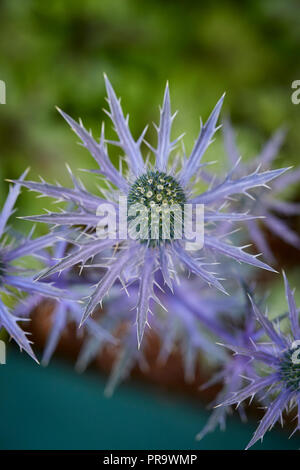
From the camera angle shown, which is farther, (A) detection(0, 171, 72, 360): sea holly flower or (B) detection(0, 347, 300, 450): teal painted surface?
(B) detection(0, 347, 300, 450): teal painted surface

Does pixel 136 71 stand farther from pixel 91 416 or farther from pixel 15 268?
pixel 91 416

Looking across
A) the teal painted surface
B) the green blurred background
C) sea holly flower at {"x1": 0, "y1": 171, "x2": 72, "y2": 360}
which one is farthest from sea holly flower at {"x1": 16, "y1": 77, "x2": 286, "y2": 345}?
the teal painted surface

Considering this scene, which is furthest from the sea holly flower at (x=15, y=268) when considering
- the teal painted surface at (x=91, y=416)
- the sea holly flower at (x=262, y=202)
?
the teal painted surface at (x=91, y=416)

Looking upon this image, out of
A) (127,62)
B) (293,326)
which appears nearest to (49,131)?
(127,62)

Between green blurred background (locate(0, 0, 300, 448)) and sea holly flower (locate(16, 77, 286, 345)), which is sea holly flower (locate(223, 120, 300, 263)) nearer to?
sea holly flower (locate(16, 77, 286, 345))

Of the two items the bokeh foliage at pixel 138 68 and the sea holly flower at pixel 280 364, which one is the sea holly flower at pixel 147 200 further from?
the bokeh foliage at pixel 138 68

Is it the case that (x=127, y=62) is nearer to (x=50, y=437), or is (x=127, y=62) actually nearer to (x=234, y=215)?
(x=234, y=215)
